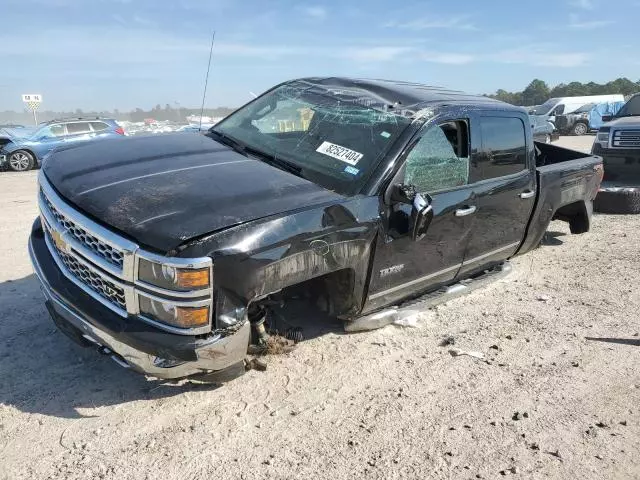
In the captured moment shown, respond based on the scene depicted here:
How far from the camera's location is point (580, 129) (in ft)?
85.9

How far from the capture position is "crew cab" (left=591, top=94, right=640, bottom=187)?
8.38m

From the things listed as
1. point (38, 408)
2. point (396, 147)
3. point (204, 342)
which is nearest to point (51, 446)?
point (38, 408)

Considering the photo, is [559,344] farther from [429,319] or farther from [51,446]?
[51,446]

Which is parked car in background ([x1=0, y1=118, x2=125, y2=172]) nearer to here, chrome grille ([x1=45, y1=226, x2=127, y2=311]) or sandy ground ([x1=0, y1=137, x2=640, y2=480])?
chrome grille ([x1=45, y1=226, x2=127, y2=311])

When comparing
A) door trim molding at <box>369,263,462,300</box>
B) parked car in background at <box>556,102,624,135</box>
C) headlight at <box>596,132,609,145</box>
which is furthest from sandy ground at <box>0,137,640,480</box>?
parked car in background at <box>556,102,624,135</box>

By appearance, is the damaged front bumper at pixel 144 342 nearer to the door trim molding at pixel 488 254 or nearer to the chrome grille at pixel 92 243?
the chrome grille at pixel 92 243

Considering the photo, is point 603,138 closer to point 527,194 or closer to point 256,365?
point 527,194

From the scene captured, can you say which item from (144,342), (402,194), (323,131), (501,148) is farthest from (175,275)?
(501,148)

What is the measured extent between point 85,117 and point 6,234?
1096 centimetres

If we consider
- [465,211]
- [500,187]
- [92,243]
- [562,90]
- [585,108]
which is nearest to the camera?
[92,243]

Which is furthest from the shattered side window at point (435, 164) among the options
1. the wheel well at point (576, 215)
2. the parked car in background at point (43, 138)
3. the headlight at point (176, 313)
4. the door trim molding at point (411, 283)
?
the parked car in background at point (43, 138)

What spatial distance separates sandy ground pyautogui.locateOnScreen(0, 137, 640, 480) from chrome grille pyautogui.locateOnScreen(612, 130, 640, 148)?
5.25 meters

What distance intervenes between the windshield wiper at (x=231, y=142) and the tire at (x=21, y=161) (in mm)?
12440

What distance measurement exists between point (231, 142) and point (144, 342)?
6.55ft
